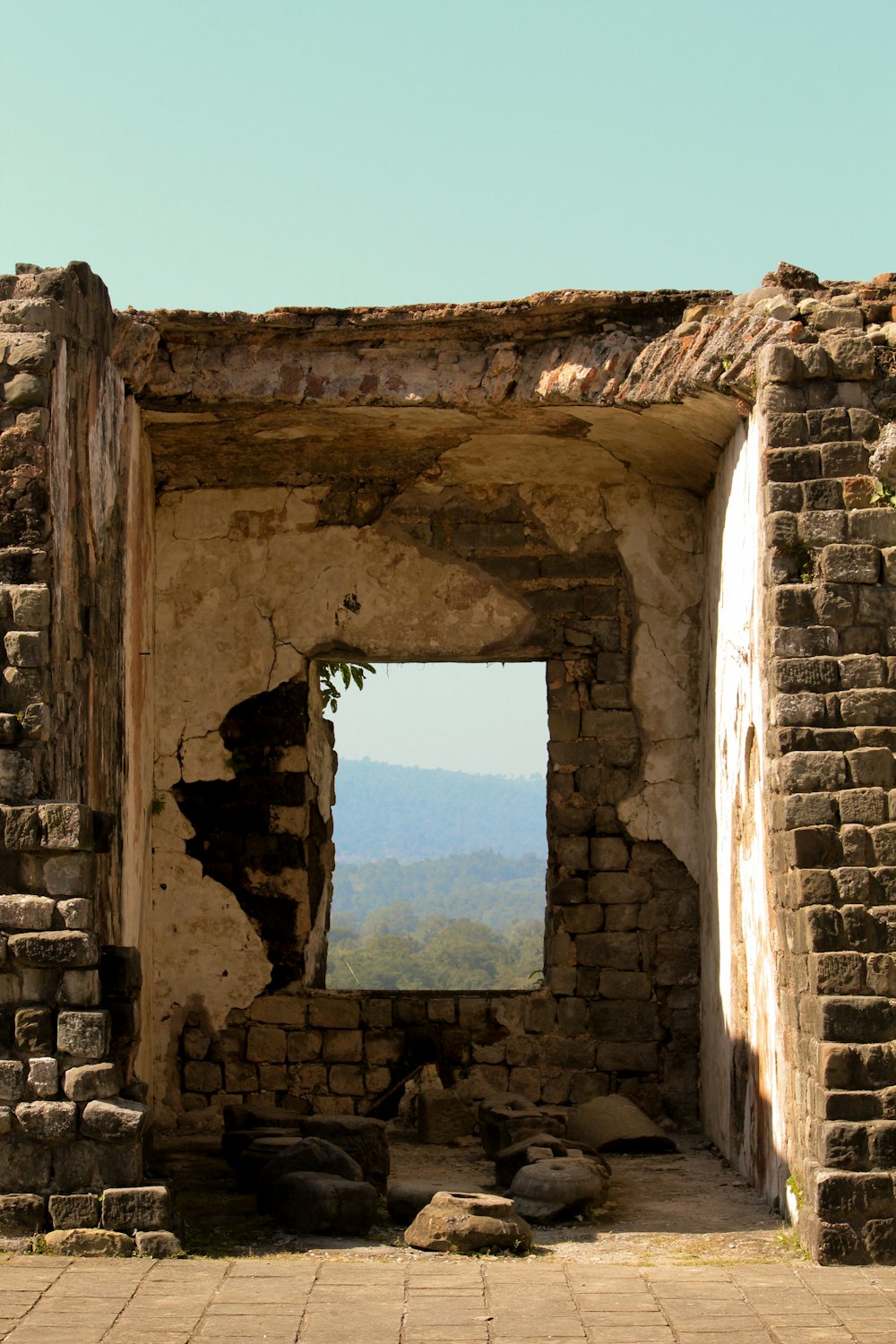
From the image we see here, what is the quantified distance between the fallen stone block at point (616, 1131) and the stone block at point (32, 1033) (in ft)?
9.39

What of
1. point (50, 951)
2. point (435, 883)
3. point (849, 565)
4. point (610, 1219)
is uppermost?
point (849, 565)

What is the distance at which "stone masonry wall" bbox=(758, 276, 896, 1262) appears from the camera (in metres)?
5.40

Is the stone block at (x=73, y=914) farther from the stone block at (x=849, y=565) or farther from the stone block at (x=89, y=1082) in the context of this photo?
the stone block at (x=849, y=565)

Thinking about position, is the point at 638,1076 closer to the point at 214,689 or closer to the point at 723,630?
the point at 723,630

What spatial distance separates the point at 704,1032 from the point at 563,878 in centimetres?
102

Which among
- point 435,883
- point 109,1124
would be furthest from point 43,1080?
point 435,883

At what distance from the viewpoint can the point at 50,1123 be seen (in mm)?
5398

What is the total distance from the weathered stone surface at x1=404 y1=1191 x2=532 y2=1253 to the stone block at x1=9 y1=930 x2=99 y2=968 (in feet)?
4.88

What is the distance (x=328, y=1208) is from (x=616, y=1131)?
205 cm

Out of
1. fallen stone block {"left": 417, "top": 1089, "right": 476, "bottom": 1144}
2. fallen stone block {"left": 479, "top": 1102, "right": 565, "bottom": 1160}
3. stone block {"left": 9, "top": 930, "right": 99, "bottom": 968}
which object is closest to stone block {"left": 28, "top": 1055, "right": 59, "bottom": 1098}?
stone block {"left": 9, "top": 930, "right": 99, "bottom": 968}

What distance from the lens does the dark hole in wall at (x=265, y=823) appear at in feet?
27.1

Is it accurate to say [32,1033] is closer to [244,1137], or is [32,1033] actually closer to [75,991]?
[75,991]

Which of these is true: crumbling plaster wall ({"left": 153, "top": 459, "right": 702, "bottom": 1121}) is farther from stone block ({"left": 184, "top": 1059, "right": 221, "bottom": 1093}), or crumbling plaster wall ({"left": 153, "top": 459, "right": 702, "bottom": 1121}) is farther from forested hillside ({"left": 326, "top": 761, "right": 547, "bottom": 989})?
forested hillside ({"left": 326, "top": 761, "right": 547, "bottom": 989})

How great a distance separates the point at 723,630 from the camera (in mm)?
7555
